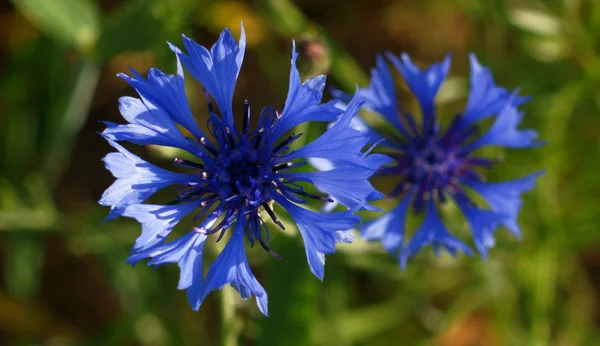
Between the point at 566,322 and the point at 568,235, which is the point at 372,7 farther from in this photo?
the point at 566,322

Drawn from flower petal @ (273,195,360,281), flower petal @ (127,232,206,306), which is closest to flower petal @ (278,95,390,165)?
flower petal @ (273,195,360,281)

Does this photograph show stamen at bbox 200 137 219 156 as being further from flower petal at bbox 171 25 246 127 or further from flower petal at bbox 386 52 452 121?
flower petal at bbox 386 52 452 121

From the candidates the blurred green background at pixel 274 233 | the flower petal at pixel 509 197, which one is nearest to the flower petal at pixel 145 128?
the blurred green background at pixel 274 233

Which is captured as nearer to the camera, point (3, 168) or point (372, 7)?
point (3, 168)

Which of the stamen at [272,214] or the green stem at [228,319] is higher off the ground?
the stamen at [272,214]

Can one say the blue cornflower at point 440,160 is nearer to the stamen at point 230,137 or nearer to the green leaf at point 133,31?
the stamen at point 230,137

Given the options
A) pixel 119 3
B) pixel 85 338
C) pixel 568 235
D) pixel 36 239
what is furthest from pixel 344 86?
pixel 85 338

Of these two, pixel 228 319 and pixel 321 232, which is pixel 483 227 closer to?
pixel 321 232
